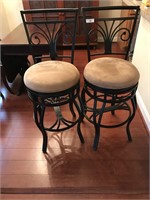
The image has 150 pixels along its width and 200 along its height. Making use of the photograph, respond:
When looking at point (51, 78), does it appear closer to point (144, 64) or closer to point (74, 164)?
point (74, 164)

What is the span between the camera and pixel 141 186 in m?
1.22

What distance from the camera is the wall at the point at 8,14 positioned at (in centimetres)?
314

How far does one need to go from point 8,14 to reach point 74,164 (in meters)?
3.13

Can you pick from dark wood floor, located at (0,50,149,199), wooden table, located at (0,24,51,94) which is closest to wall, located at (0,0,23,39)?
wooden table, located at (0,24,51,94)

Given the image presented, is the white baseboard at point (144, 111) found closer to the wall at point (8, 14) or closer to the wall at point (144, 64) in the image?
the wall at point (144, 64)

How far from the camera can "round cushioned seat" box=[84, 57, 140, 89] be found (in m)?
1.11

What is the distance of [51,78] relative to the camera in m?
1.15

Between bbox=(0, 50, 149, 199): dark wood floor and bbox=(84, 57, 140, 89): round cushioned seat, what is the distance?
24.7 inches

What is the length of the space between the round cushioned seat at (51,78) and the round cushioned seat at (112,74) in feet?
0.41

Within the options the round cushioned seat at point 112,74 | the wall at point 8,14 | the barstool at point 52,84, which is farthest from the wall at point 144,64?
the wall at point 8,14

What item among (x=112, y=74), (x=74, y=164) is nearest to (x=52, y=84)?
(x=112, y=74)

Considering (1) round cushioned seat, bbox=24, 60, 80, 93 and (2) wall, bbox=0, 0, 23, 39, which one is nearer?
(1) round cushioned seat, bbox=24, 60, 80, 93

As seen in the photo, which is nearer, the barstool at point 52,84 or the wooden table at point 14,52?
the barstool at point 52,84

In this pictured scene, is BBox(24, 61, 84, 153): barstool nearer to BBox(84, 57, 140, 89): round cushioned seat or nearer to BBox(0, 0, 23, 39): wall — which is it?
BBox(84, 57, 140, 89): round cushioned seat
